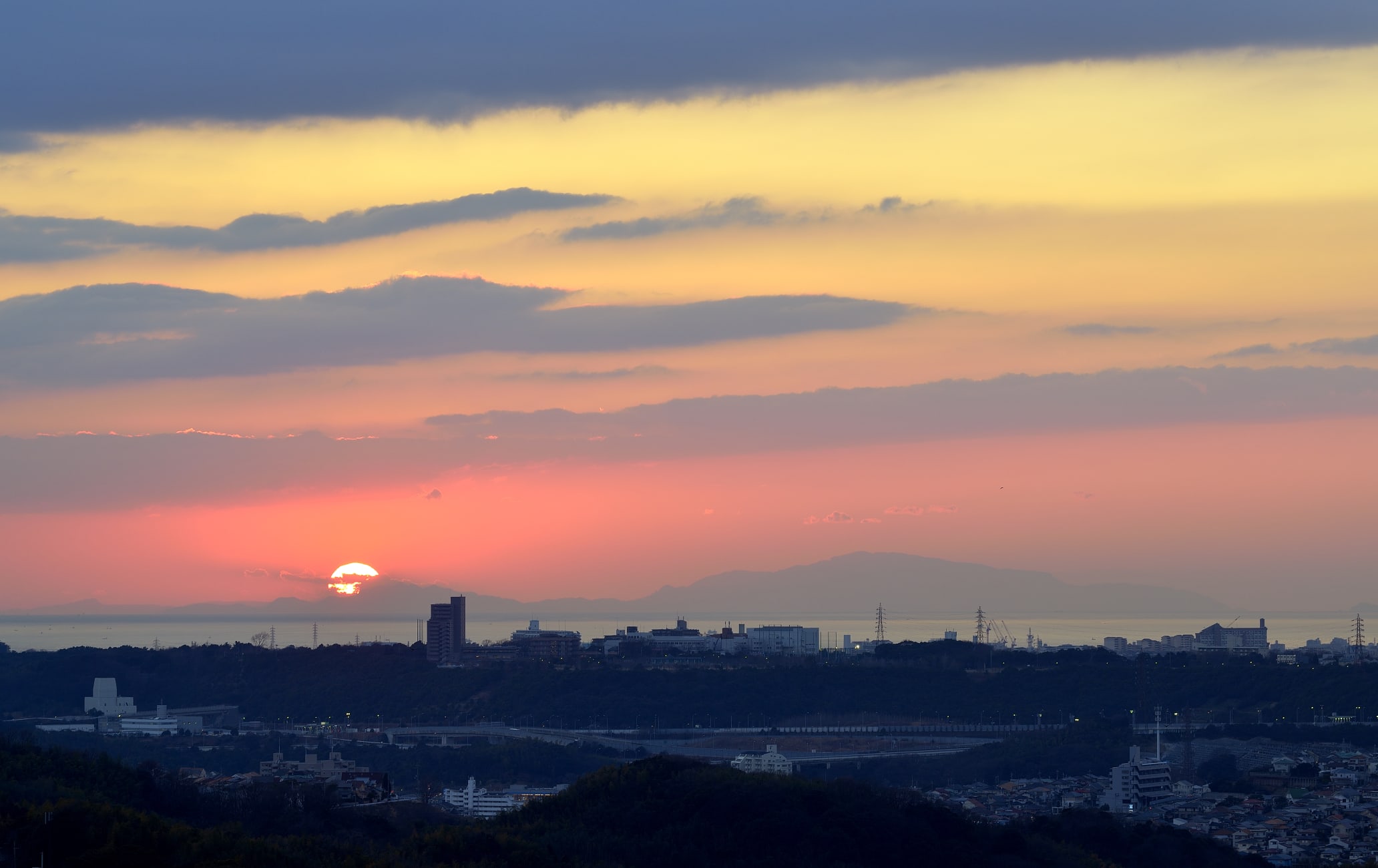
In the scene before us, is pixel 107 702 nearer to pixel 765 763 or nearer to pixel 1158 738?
pixel 765 763

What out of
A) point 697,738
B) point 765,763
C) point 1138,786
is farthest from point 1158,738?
point 697,738

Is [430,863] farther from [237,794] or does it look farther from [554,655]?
[554,655]

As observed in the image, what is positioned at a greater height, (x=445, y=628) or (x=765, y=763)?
(x=445, y=628)

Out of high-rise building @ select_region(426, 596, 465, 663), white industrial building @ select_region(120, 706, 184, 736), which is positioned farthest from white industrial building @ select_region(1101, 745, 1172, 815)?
high-rise building @ select_region(426, 596, 465, 663)

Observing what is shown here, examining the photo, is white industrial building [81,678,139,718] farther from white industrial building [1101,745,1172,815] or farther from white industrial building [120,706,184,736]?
white industrial building [1101,745,1172,815]

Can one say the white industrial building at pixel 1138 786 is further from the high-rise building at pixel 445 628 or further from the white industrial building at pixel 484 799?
the high-rise building at pixel 445 628

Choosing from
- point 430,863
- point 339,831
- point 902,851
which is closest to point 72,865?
point 430,863
